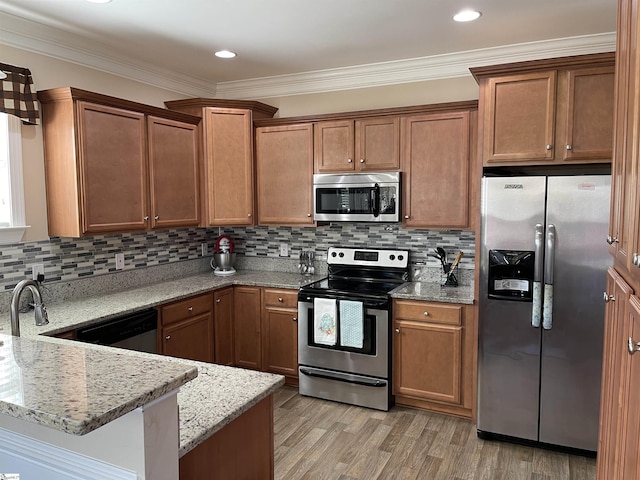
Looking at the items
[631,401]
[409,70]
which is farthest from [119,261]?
[631,401]

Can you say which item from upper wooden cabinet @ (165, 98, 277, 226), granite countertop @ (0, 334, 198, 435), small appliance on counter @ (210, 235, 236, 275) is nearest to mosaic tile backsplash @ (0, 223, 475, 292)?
small appliance on counter @ (210, 235, 236, 275)

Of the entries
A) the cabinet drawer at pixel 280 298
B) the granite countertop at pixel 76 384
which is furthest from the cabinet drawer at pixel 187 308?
the granite countertop at pixel 76 384

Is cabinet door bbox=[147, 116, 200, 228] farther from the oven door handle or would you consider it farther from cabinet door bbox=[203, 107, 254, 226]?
the oven door handle

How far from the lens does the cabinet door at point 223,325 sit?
12.8 ft

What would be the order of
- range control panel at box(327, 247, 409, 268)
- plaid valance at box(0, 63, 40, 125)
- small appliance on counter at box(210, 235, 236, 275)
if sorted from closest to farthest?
1. plaid valance at box(0, 63, 40, 125)
2. range control panel at box(327, 247, 409, 268)
3. small appliance on counter at box(210, 235, 236, 275)

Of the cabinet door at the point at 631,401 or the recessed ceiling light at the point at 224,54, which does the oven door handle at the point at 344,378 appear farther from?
the recessed ceiling light at the point at 224,54

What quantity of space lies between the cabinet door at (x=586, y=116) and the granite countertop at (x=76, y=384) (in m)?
2.61

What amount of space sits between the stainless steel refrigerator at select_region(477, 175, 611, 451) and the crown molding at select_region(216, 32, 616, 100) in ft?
3.66

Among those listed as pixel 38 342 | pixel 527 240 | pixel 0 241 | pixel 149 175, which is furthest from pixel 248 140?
pixel 38 342

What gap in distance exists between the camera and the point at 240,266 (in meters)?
4.74

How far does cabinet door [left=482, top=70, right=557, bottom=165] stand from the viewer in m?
2.89

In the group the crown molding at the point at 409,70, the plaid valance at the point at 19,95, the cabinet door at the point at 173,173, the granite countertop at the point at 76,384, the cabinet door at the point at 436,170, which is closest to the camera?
the granite countertop at the point at 76,384

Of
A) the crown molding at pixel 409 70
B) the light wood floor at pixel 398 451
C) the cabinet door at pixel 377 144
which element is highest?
the crown molding at pixel 409 70

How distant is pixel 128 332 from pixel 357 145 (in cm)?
213
